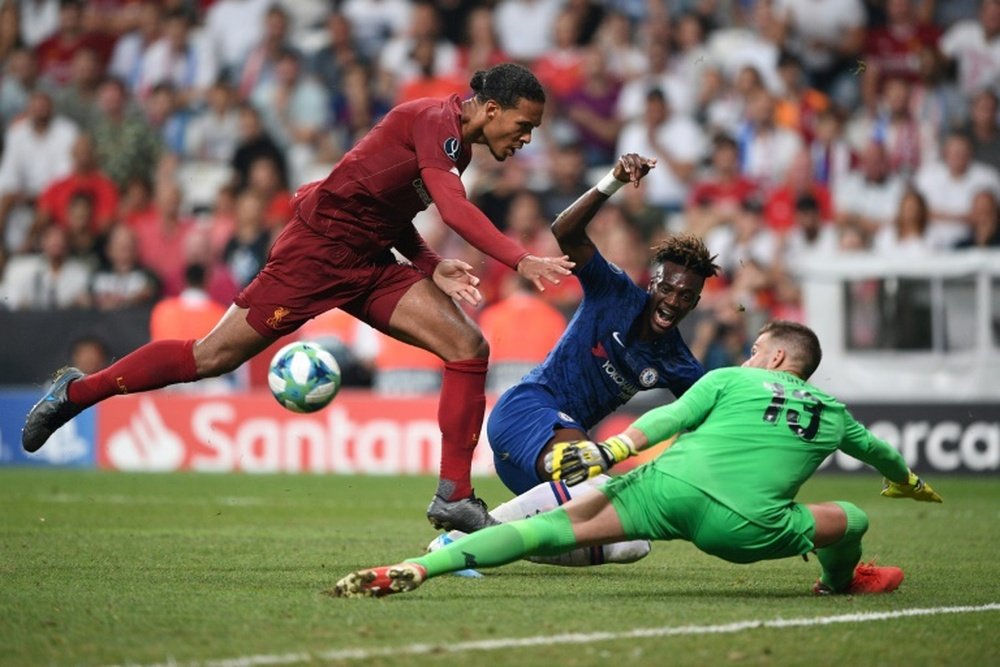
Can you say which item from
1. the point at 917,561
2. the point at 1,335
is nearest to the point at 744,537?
the point at 917,561

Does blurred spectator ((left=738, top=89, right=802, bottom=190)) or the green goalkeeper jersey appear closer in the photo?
the green goalkeeper jersey

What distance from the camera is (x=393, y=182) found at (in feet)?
24.4

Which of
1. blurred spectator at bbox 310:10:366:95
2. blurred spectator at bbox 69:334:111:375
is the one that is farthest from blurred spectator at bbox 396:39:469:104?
blurred spectator at bbox 69:334:111:375

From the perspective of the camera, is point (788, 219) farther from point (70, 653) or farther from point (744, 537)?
point (70, 653)

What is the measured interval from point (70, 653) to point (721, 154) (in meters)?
11.7

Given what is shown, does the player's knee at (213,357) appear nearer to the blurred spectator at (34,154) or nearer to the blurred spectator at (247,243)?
the blurred spectator at (247,243)

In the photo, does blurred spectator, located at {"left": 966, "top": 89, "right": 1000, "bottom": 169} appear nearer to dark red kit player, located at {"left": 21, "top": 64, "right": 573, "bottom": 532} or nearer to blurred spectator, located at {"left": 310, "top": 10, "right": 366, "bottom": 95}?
blurred spectator, located at {"left": 310, "top": 10, "right": 366, "bottom": 95}

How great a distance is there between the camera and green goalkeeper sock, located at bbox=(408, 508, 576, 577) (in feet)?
19.2

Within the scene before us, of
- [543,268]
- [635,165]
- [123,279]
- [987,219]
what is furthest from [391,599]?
[123,279]

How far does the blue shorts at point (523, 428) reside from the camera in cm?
739

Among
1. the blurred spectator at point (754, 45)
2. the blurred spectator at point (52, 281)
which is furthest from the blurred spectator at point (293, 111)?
the blurred spectator at point (754, 45)

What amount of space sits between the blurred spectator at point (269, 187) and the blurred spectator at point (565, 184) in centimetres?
290

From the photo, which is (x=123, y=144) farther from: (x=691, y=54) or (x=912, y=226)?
(x=912, y=226)

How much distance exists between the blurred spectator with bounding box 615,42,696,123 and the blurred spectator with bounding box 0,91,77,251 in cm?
636
